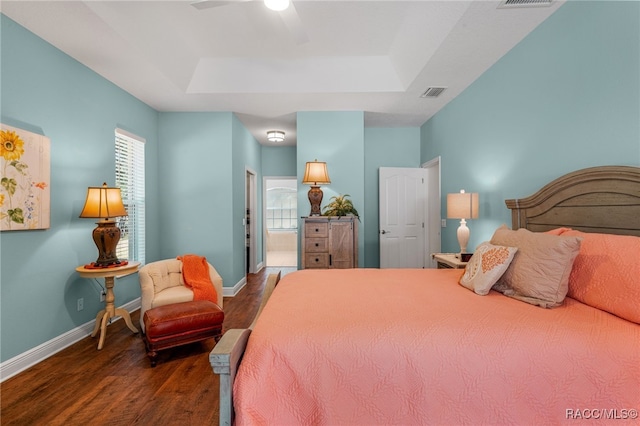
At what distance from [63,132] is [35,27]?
2.67 feet

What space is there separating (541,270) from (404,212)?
129 inches

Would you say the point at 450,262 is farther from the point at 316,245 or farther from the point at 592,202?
the point at 316,245

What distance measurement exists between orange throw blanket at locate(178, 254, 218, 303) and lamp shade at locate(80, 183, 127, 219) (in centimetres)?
81

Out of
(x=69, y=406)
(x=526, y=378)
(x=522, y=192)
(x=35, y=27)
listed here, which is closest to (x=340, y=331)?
(x=526, y=378)

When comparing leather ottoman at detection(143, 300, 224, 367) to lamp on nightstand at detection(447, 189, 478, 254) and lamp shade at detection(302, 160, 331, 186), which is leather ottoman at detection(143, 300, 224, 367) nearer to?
lamp shade at detection(302, 160, 331, 186)

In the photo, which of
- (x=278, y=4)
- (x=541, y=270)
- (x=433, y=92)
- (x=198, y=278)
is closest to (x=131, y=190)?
(x=198, y=278)

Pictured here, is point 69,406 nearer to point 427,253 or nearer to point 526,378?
point 526,378

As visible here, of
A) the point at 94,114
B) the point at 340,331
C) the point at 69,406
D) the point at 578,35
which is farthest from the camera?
the point at 94,114

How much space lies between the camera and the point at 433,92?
141 inches

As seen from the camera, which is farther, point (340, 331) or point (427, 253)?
point (427, 253)

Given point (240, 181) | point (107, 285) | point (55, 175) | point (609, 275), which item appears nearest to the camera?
point (609, 275)

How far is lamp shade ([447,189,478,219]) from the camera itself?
2.86 metres

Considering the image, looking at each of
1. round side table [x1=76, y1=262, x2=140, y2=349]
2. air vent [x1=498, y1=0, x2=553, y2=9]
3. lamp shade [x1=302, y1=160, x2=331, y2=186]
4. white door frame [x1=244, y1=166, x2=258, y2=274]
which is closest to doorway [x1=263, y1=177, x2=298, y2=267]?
white door frame [x1=244, y1=166, x2=258, y2=274]

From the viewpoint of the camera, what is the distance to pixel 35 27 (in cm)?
232
